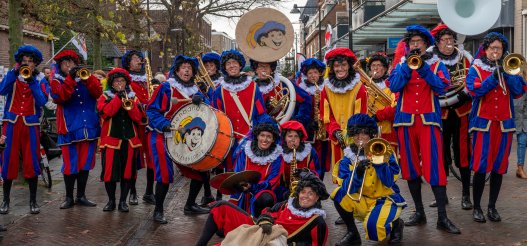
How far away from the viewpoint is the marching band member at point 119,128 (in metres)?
8.22

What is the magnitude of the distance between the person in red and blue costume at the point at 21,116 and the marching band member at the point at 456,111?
4910 mm

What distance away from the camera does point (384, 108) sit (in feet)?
26.0

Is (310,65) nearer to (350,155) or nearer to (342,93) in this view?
(342,93)

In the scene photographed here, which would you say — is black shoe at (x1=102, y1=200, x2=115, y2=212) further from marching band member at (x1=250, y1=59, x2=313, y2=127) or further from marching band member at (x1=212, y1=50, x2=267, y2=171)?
marching band member at (x1=250, y1=59, x2=313, y2=127)

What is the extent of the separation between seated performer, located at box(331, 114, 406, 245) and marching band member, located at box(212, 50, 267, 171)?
1.63 metres

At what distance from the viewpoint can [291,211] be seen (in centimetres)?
599

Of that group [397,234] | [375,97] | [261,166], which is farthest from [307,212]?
[375,97]

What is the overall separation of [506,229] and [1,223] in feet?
18.8

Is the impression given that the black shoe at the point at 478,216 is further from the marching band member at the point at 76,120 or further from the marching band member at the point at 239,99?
the marching band member at the point at 76,120

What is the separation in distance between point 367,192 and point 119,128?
3.44m

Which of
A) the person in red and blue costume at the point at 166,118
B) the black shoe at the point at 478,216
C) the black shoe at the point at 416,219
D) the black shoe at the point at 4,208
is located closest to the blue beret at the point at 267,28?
the person in red and blue costume at the point at 166,118

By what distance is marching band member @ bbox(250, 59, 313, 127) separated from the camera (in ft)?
28.1

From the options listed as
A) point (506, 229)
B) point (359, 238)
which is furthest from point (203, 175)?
point (506, 229)

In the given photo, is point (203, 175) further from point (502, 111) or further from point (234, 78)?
point (502, 111)
